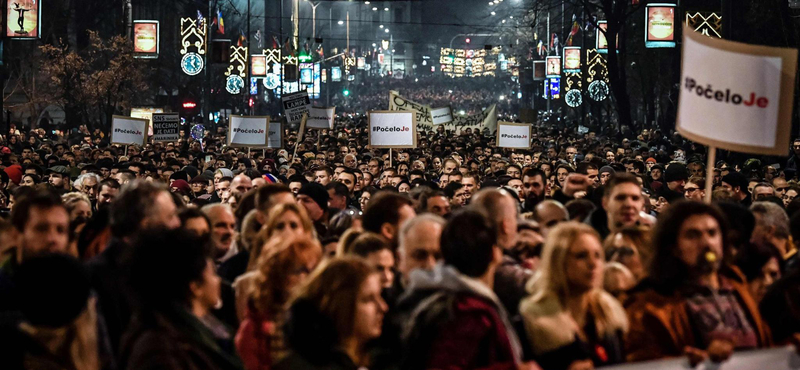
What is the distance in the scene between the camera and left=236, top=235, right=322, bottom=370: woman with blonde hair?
203 inches

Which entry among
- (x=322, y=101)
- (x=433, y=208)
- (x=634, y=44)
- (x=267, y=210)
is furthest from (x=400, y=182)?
(x=322, y=101)

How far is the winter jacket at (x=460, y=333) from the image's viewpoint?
14.6 ft

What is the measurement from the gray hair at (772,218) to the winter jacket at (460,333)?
3.35m

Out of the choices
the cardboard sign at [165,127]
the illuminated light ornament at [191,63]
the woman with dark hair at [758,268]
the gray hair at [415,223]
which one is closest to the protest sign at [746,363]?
the gray hair at [415,223]

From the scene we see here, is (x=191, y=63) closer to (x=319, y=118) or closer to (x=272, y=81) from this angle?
(x=319, y=118)

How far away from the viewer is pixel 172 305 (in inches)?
178

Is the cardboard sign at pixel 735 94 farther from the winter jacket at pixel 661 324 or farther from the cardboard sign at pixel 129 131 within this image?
the cardboard sign at pixel 129 131

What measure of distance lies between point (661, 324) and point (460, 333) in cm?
112

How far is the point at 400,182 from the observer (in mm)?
14984

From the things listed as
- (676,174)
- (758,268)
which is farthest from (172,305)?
(676,174)

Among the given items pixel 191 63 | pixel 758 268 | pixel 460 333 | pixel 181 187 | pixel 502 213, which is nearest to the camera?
pixel 460 333

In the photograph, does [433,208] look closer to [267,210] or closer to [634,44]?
[267,210]

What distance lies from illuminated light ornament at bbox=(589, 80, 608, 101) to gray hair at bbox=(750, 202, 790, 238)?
4196 cm

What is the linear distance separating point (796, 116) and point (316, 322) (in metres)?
24.3
